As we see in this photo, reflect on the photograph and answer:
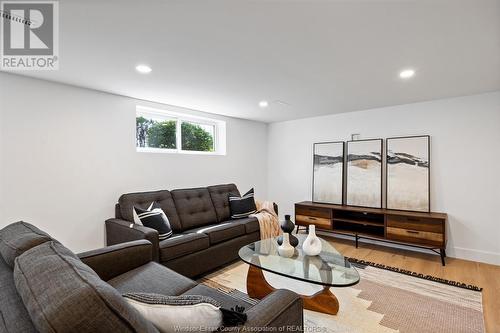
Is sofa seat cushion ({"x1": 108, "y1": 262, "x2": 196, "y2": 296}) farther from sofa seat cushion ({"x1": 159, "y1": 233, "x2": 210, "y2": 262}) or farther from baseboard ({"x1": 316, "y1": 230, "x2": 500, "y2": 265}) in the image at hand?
baseboard ({"x1": 316, "y1": 230, "x2": 500, "y2": 265})

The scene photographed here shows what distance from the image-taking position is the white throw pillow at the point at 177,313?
0.98 m

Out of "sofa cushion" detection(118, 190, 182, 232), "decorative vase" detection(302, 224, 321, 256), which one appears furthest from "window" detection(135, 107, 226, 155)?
"decorative vase" detection(302, 224, 321, 256)

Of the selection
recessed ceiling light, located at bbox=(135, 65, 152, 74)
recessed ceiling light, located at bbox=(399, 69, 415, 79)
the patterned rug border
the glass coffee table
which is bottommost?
the patterned rug border

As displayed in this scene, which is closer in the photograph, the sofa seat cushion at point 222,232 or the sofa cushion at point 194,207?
the sofa seat cushion at point 222,232

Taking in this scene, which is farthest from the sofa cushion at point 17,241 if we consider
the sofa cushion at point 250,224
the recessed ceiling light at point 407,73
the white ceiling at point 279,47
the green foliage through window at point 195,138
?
the recessed ceiling light at point 407,73

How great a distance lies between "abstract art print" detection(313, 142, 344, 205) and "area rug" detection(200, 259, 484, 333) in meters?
1.58

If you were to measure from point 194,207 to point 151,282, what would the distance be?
185 centimetres

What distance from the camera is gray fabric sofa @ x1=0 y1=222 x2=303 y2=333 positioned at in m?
0.72

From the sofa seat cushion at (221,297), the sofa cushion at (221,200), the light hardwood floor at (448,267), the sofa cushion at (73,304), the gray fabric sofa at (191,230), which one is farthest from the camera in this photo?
the sofa cushion at (221,200)

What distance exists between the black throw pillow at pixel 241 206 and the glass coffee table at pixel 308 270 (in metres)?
1.22

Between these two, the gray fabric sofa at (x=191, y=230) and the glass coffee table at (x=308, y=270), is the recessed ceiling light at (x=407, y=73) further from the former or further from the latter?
the gray fabric sofa at (x=191, y=230)

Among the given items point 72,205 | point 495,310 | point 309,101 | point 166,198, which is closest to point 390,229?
point 495,310

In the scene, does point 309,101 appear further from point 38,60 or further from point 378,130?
point 38,60

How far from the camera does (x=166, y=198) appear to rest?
3.38 meters
